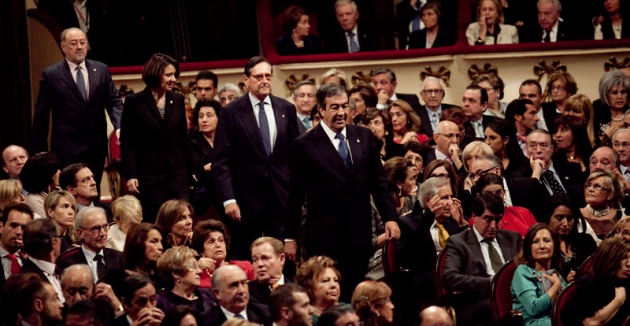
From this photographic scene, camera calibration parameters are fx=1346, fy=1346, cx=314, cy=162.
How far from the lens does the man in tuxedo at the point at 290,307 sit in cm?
668

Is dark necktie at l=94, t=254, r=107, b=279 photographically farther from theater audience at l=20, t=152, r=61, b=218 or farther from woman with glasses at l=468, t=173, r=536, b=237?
woman with glasses at l=468, t=173, r=536, b=237

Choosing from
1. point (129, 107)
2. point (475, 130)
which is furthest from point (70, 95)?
point (475, 130)

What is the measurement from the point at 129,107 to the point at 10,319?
Answer: 2.38 metres

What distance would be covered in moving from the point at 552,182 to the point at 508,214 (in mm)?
1024

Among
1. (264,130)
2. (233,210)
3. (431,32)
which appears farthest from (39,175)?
(431,32)

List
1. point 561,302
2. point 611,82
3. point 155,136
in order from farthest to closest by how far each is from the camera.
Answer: point 611,82
point 155,136
point 561,302

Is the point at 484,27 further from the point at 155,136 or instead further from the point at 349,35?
the point at 155,136

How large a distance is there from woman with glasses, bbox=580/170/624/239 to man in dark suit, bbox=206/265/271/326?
9.29ft

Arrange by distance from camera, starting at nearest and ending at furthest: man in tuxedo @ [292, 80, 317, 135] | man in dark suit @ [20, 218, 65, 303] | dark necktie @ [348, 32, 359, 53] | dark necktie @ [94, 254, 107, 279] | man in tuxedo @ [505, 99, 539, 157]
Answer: man in dark suit @ [20, 218, 65, 303], dark necktie @ [94, 254, 107, 279], man in tuxedo @ [292, 80, 317, 135], man in tuxedo @ [505, 99, 539, 157], dark necktie @ [348, 32, 359, 53]

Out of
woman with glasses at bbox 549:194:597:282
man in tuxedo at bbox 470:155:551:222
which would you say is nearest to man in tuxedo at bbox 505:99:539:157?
man in tuxedo at bbox 470:155:551:222

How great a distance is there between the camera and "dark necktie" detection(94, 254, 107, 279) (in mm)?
7712

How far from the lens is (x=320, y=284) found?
7.21 m

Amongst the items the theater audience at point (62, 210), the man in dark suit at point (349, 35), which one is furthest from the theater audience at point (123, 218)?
the man in dark suit at point (349, 35)

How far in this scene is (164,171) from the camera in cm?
880
